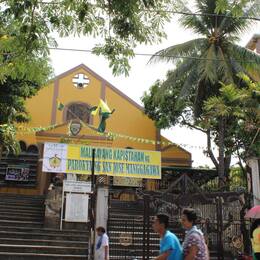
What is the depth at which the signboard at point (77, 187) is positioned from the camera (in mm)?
14591

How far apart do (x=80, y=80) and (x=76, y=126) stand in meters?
4.49

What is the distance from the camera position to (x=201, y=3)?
21.3m

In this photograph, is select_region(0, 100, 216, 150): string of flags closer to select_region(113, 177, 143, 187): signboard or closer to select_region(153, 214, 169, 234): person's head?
select_region(113, 177, 143, 187): signboard

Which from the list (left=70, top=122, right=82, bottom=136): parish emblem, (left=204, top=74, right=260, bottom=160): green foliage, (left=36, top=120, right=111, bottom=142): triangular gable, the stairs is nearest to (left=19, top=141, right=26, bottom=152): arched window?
(left=36, top=120, right=111, bottom=142): triangular gable

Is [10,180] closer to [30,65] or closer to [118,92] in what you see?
[118,92]

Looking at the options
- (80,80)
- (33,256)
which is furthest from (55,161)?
(80,80)

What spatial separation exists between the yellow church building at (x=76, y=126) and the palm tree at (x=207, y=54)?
469 centimetres

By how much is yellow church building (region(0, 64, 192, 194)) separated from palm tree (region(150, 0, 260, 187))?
4.69 meters

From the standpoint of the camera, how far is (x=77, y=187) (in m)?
14.7

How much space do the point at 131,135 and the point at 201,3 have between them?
29.5 ft

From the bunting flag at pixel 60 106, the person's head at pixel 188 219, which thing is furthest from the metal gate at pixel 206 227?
the bunting flag at pixel 60 106

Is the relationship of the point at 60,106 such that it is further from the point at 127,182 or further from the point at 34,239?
the point at 34,239

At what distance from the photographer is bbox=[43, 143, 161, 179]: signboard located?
2019 cm

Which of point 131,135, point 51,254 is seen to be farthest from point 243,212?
point 131,135
